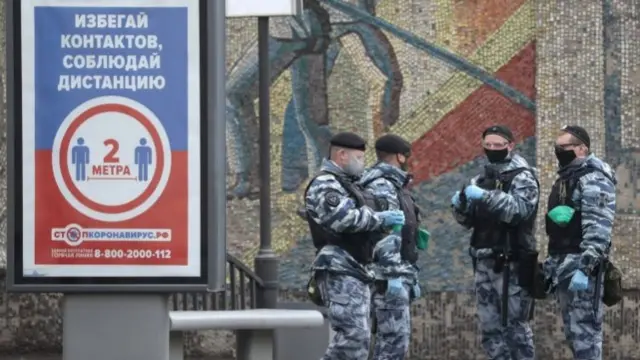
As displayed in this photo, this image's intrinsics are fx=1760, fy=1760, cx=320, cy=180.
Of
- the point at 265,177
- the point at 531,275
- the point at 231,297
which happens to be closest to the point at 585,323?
the point at 531,275

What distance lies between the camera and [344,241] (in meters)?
11.2

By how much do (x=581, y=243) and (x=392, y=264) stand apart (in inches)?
50.8

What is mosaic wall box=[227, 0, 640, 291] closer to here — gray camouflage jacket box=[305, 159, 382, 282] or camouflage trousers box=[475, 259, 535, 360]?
camouflage trousers box=[475, 259, 535, 360]

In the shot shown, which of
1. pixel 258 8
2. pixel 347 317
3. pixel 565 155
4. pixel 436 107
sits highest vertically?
pixel 258 8

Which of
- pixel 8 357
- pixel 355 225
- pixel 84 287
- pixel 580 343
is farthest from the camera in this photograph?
pixel 8 357

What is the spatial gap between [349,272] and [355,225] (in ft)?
1.09

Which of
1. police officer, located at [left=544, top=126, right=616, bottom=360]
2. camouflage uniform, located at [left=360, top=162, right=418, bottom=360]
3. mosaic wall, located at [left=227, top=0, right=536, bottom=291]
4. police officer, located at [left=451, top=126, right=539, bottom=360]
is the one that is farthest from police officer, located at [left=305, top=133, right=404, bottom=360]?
mosaic wall, located at [left=227, top=0, right=536, bottom=291]

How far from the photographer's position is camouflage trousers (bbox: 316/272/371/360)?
432 inches

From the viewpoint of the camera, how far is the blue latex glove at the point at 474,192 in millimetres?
12289

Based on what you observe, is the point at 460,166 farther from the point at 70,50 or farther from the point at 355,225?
the point at 70,50

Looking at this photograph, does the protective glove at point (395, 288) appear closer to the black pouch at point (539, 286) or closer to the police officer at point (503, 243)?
the police officer at point (503, 243)

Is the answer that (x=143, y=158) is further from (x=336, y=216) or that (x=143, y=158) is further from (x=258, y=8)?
(x=258, y=8)

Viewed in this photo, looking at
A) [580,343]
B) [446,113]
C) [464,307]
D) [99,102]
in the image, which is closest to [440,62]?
[446,113]

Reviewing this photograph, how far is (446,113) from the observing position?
1471 cm
